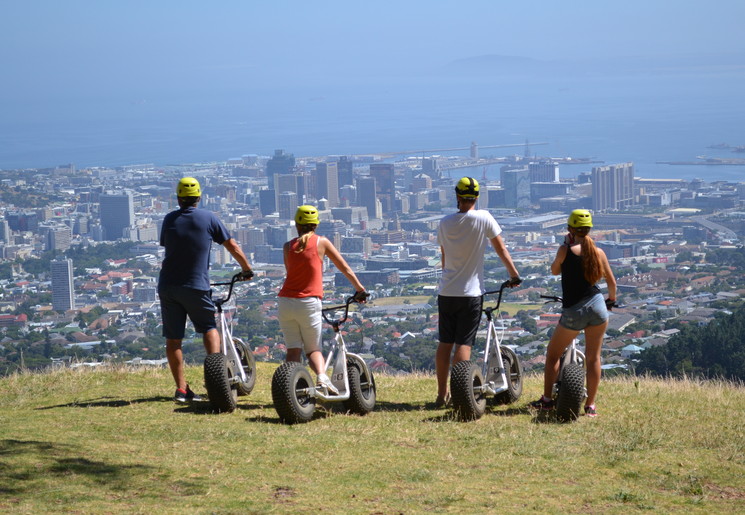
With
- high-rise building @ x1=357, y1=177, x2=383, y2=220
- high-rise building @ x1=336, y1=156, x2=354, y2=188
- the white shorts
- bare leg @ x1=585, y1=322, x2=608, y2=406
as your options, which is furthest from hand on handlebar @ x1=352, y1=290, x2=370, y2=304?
high-rise building @ x1=336, y1=156, x2=354, y2=188

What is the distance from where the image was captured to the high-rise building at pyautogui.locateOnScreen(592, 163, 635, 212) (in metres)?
83.1

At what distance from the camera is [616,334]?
30.8 meters

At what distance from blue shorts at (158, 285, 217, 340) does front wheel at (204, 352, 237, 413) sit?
290 mm

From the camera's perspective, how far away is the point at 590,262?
723cm

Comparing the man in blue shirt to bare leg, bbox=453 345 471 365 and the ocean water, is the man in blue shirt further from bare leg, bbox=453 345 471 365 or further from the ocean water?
the ocean water

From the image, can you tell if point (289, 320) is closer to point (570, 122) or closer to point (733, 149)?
point (733, 149)

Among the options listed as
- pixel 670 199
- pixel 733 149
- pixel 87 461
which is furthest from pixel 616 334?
pixel 733 149

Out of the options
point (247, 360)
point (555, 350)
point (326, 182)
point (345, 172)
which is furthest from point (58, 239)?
point (555, 350)

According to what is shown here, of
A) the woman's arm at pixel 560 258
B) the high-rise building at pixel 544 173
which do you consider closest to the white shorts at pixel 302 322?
the woman's arm at pixel 560 258

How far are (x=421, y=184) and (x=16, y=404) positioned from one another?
288 feet

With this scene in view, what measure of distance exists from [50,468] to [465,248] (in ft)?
10.6

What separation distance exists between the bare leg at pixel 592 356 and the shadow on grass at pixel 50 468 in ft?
10.9

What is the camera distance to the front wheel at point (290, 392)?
7043mm

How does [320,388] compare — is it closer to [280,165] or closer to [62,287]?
[62,287]
